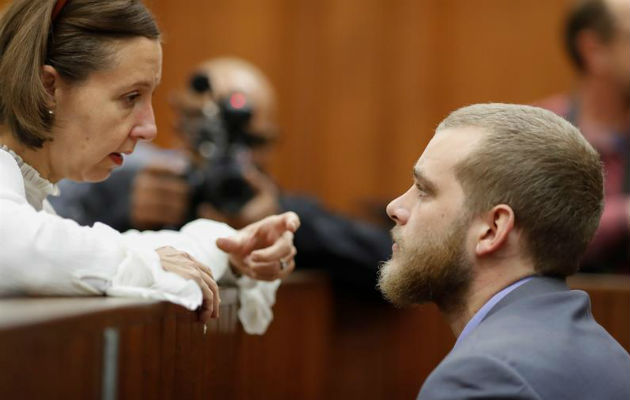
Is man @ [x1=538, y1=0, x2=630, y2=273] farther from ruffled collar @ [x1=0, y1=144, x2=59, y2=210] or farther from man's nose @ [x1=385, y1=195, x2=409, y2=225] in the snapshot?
ruffled collar @ [x1=0, y1=144, x2=59, y2=210]

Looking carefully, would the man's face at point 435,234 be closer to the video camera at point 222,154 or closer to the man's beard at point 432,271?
the man's beard at point 432,271

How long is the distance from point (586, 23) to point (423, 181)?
207 cm

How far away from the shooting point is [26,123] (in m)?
1.83

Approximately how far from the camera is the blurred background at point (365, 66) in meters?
4.65

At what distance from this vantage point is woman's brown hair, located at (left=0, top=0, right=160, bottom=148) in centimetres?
183

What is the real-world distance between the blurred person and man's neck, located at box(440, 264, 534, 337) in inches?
57.0

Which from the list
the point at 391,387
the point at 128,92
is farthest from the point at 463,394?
the point at 391,387

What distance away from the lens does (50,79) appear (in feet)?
6.14

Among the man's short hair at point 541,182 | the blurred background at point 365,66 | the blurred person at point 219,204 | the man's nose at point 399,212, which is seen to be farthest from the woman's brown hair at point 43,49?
the blurred background at point 365,66

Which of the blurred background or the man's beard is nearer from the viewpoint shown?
the man's beard

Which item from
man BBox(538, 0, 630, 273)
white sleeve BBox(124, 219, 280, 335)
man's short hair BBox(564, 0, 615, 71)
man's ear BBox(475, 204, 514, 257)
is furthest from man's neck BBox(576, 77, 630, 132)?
man's ear BBox(475, 204, 514, 257)

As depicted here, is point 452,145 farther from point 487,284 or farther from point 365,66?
point 365,66

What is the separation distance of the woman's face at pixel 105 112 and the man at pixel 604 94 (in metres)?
1.91

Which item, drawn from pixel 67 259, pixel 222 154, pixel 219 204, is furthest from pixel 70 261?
pixel 222 154
